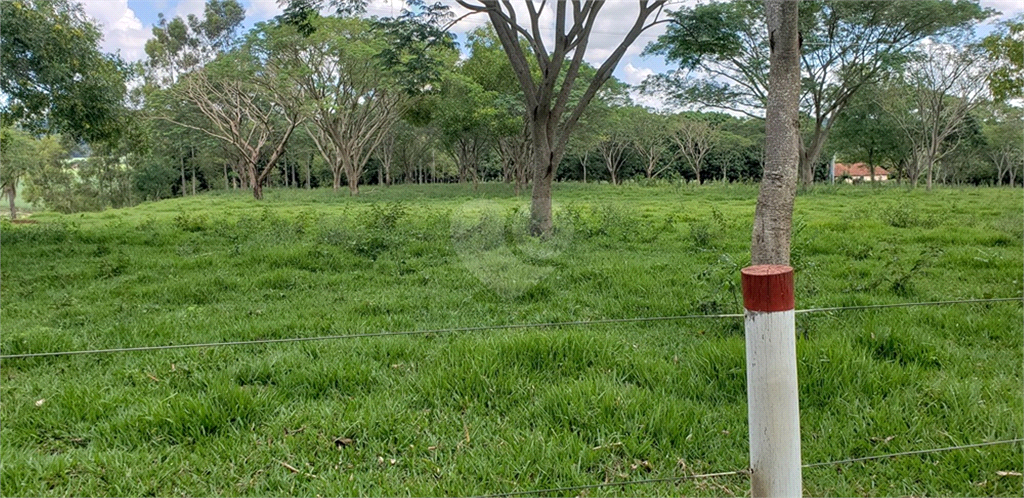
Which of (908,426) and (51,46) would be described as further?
(51,46)

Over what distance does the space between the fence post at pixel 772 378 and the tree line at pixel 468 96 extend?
7.17 metres

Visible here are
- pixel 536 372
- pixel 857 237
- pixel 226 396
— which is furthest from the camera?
Answer: pixel 857 237

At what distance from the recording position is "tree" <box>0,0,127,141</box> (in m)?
6.97

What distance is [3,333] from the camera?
397 centimetres

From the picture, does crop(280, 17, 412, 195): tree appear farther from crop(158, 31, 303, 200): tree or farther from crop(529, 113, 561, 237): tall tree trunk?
crop(529, 113, 561, 237): tall tree trunk

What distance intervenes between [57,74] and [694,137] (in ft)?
124

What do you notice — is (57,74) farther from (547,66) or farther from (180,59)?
(180,59)

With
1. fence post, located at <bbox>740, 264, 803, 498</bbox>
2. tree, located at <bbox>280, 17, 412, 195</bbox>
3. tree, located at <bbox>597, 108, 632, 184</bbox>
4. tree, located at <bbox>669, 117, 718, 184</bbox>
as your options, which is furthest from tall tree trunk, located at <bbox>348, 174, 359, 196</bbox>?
fence post, located at <bbox>740, 264, 803, 498</bbox>

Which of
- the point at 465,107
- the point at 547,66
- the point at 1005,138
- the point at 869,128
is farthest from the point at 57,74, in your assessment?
the point at 1005,138

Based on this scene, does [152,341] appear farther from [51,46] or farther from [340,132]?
[340,132]

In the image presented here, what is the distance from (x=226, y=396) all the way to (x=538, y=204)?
6340mm

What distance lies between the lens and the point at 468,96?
22516mm

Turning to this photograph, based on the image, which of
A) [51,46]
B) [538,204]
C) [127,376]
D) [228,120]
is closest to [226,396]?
[127,376]

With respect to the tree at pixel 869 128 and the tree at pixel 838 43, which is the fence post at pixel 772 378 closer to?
the tree at pixel 838 43
